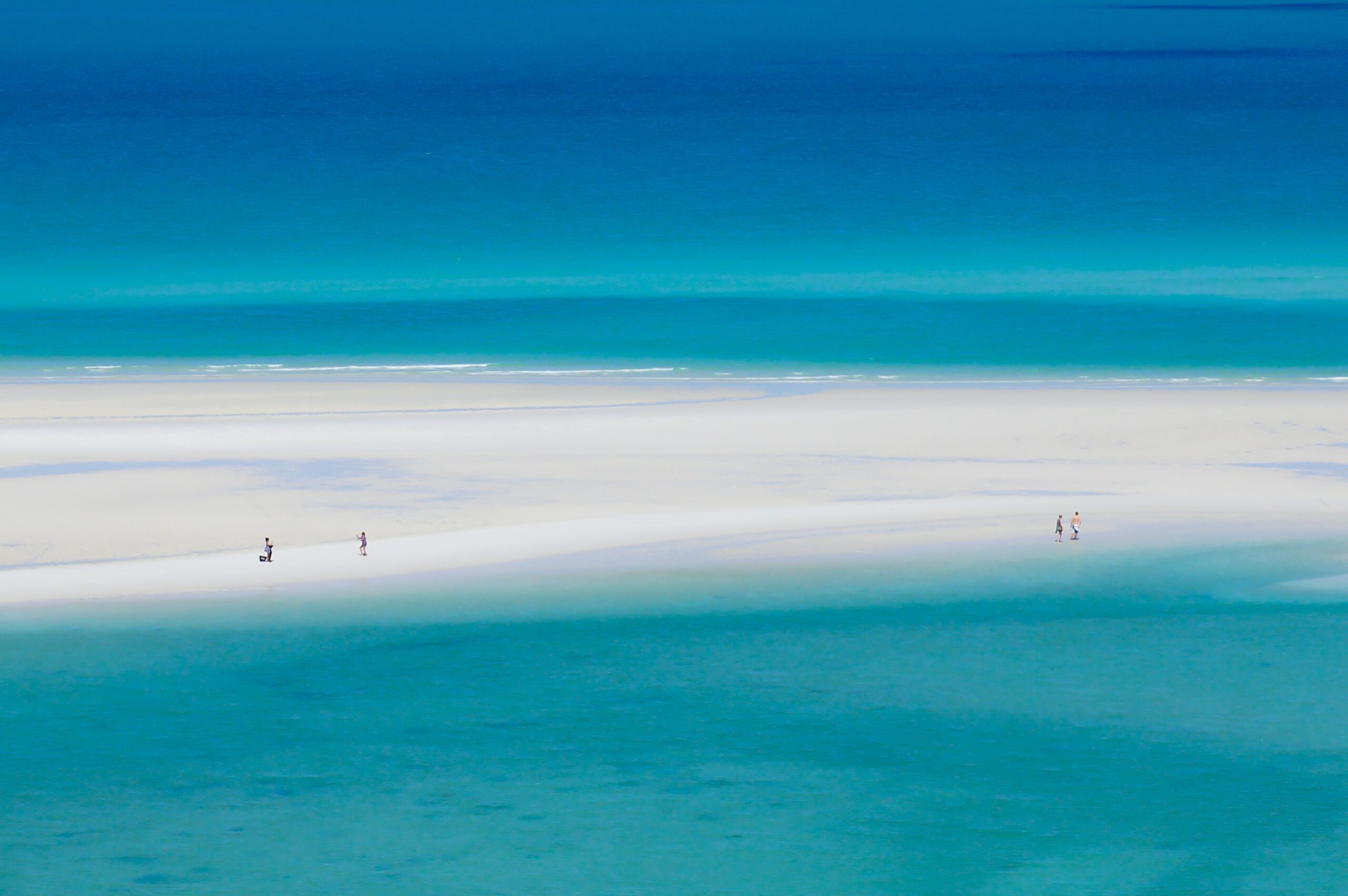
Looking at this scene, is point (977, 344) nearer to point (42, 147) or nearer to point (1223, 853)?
point (1223, 853)

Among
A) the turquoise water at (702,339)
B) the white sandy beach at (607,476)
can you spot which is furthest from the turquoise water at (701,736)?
the turquoise water at (702,339)

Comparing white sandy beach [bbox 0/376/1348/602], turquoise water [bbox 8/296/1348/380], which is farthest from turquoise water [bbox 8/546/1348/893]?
turquoise water [bbox 8/296/1348/380]

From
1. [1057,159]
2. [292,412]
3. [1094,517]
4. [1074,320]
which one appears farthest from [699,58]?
[1094,517]

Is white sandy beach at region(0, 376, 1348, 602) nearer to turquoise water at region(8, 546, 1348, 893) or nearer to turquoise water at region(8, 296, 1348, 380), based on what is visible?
turquoise water at region(8, 546, 1348, 893)

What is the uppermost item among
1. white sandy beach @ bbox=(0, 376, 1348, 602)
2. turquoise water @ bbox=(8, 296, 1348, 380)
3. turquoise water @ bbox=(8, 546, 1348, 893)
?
turquoise water @ bbox=(8, 296, 1348, 380)

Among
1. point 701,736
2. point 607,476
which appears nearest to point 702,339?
point 607,476
